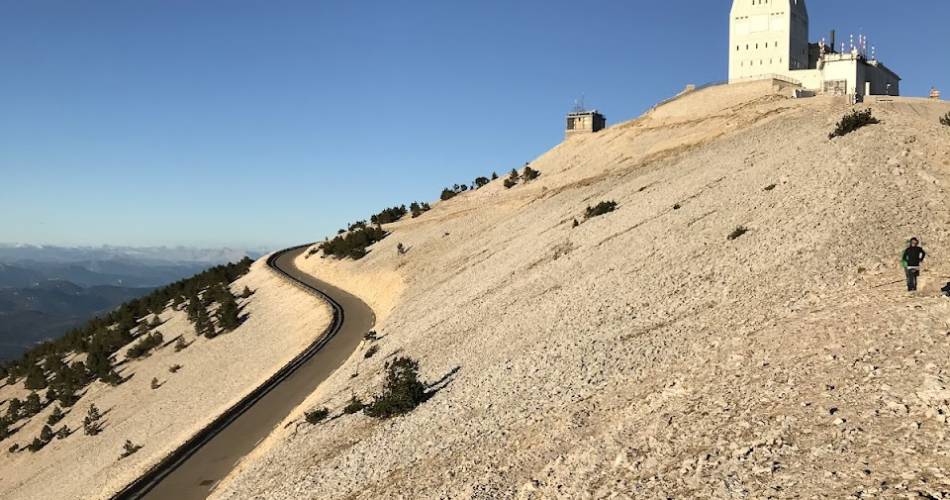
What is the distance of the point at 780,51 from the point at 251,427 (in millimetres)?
64327

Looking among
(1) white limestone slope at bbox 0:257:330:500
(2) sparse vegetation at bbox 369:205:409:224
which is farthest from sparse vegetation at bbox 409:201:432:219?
(1) white limestone slope at bbox 0:257:330:500

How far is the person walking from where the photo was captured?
1636 cm

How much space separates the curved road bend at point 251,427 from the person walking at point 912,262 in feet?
64.0

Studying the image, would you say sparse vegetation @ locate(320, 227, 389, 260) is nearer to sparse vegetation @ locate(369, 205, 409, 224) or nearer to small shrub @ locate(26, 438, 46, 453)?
sparse vegetation @ locate(369, 205, 409, 224)

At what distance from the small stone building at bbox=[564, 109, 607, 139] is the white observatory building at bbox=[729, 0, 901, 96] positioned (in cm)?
1420

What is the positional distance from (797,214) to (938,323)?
10675 mm

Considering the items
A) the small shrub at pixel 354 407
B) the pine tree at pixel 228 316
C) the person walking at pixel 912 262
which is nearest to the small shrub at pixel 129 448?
the small shrub at pixel 354 407

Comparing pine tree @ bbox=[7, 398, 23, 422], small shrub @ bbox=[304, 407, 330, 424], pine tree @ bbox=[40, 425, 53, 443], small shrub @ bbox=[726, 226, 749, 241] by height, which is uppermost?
small shrub @ bbox=[726, 226, 749, 241]

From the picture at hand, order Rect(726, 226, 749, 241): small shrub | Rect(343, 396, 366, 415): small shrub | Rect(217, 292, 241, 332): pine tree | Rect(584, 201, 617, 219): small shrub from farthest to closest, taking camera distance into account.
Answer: Rect(217, 292, 241, 332): pine tree
Rect(584, 201, 617, 219): small shrub
Rect(726, 226, 749, 241): small shrub
Rect(343, 396, 366, 415): small shrub

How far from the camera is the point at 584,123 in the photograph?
78.6m

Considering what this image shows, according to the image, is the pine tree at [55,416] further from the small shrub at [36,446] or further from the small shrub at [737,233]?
the small shrub at [737,233]

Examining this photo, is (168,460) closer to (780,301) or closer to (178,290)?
(780,301)

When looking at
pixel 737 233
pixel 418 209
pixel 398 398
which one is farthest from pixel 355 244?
pixel 398 398

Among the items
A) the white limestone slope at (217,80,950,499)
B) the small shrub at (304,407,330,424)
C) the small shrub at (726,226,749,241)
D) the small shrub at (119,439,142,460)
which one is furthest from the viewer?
the small shrub at (119,439,142,460)
